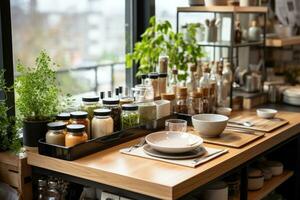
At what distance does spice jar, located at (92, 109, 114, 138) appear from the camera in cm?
201

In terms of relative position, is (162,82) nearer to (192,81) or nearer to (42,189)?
(192,81)

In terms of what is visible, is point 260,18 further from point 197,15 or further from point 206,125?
point 206,125

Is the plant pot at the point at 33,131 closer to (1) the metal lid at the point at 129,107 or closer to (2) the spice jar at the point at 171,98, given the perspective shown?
(1) the metal lid at the point at 129,107

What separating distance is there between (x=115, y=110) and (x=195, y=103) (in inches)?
21.3

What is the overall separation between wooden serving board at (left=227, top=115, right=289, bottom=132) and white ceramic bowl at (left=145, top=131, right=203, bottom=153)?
0.47 meters

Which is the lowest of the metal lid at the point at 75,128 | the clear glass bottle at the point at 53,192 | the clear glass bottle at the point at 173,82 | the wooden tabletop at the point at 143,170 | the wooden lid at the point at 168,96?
the clear glass bottle at the point at 53,192

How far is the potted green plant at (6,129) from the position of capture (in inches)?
76.0

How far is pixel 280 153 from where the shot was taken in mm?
2799

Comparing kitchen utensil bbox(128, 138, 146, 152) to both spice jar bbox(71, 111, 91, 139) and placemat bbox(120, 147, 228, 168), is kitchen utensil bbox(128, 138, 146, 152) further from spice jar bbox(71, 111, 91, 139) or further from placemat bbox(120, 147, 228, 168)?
spice jar bbox(71, 111, 91, 139)

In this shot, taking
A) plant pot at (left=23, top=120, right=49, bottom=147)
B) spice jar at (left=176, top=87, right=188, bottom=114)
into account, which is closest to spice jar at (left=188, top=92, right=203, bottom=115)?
spice jar at (left=176, top=87, right=188, bottom=114)

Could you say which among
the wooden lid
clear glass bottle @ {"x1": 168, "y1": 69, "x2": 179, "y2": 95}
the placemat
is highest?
clear glass bottle @ {"x1": 168, "y1": 69, "x2": 179, "y2": 95}

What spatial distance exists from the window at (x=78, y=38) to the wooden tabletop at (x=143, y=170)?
0.76m

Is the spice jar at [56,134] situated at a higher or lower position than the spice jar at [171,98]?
lower

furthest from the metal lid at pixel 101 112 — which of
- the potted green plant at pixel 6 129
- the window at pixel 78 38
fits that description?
the window at pixel 78 38
